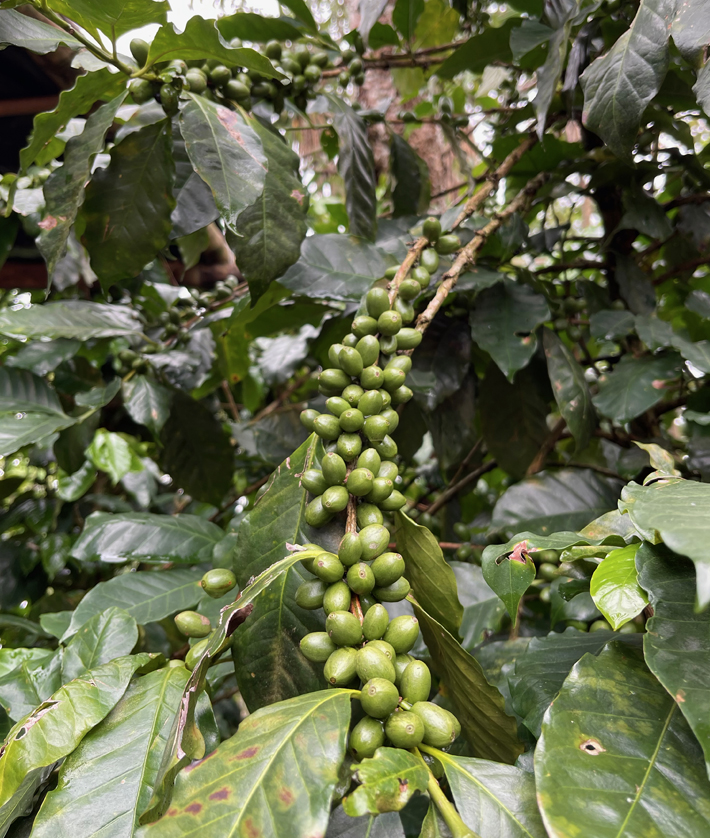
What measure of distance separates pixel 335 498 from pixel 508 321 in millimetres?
644

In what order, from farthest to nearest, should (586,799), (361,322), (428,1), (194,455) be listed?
(428,1), (194,455), (361,322), (586,799)

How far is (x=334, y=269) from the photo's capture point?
1041 mm

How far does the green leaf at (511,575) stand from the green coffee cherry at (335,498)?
0.53 ft

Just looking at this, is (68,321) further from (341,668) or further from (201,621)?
(341,668)

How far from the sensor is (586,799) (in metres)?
0.39

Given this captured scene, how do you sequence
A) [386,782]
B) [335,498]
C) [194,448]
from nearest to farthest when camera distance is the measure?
[386,782] → [335,498] → [194,448]

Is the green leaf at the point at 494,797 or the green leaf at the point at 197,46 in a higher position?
the green leaf at the point at 197,46

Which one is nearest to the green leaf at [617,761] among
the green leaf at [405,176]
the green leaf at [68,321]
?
the green leaf at [68,321]

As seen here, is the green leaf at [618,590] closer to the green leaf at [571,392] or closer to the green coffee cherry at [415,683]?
the green coffee cherry at [415,683]

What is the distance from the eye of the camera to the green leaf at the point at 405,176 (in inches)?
55.7

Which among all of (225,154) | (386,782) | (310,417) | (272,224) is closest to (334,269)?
(272,224)

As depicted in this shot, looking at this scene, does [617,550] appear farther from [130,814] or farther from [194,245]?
[194,245]

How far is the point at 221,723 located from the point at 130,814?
111 cm

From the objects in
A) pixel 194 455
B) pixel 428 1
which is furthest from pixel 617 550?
pixel 428 1
